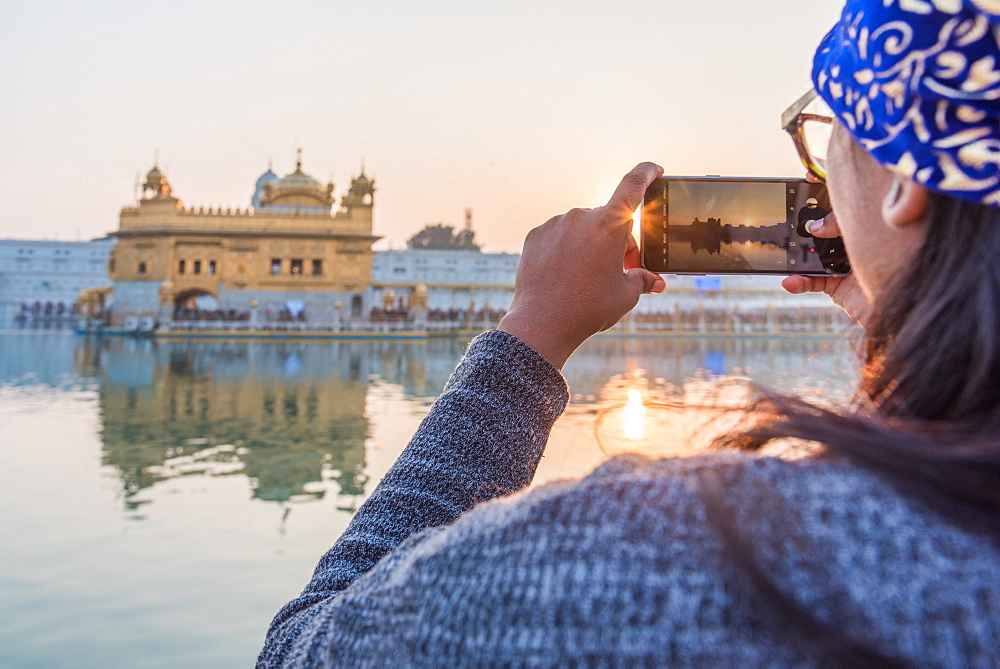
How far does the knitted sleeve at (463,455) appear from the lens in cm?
60

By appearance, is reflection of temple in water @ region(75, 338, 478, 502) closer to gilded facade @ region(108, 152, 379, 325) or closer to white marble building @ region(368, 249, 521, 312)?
gilded facade @ region(108, 152, 379, 325)

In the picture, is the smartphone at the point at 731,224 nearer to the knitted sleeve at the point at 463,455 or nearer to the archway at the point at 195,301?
the knitted sleeve at the point at 463,455

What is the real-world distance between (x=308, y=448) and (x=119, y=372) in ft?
25.0

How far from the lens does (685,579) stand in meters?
0.34

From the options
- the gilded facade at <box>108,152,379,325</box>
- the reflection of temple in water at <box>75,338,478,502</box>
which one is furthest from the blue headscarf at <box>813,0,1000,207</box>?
the gilded facade at <box>108,152,379,325</box>

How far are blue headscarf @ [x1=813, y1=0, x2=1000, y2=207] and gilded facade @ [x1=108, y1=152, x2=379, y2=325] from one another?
28.1 metres

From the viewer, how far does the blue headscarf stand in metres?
0.40

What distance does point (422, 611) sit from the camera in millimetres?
388

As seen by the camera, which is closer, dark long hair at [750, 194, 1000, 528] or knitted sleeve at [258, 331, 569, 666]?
dark long hair at [750, 194, 1000, 528]

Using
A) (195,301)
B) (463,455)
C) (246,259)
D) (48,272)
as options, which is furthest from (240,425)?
(48,272)

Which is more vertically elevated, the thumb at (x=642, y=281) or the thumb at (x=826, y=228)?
the thumb at (x=826, y=228)

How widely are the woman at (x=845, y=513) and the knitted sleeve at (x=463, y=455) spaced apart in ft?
0.27

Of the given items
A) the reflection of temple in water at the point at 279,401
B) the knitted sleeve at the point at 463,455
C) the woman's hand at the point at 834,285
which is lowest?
the reflection of temple in water at the point at 279,401

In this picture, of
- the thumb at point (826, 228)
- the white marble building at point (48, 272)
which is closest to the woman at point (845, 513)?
the thumb at point (826, 228)
